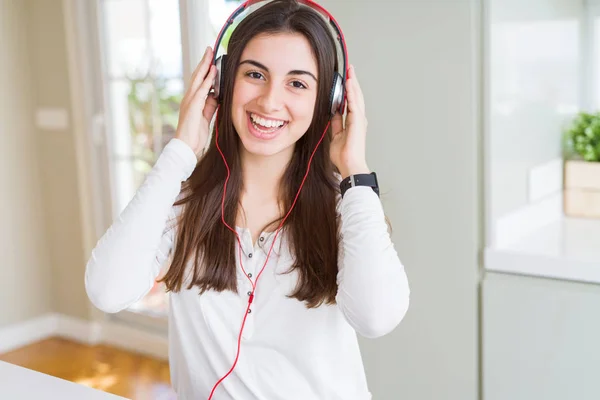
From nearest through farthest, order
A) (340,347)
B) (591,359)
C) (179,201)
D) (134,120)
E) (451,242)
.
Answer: (340,347) < (179,201) < (591,359) < (451,242) < (134,120)

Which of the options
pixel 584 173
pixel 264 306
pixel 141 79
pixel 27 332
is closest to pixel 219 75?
pixel 264 306

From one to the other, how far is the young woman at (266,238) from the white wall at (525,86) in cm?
63

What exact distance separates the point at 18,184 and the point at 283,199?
2768mm

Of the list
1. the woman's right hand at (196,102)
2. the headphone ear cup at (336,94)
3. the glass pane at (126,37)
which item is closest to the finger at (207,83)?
the woman's right hand at (196,102)

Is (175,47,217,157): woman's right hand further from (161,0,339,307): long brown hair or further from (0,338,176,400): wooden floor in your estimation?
(0,338,176,400): wooden floor

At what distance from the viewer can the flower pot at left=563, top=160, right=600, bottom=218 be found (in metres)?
2.18

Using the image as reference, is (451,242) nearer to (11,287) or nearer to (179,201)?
(179,201)

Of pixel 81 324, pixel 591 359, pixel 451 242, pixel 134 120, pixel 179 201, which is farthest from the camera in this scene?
pixel 81 324

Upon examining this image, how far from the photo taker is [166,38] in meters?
3.25

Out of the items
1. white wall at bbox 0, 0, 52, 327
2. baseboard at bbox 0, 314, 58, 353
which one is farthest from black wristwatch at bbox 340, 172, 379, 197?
baseboard at bbox 0, 314, 58, 353

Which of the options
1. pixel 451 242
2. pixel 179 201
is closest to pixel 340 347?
pixel 179 201

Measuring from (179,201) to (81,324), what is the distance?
266 centimetres

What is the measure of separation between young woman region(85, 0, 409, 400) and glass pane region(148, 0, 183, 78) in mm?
1956

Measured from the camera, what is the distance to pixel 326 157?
1394 mm
